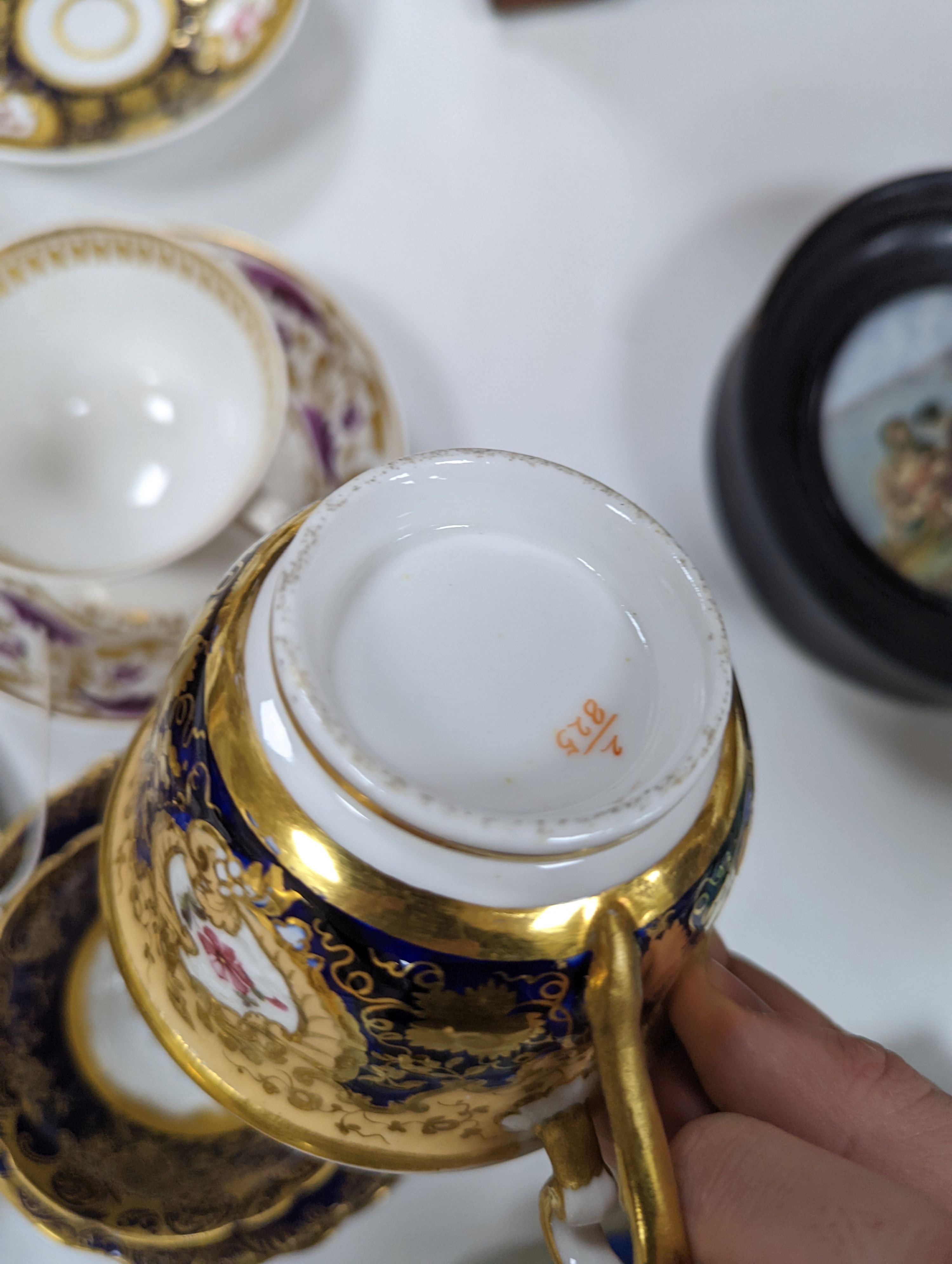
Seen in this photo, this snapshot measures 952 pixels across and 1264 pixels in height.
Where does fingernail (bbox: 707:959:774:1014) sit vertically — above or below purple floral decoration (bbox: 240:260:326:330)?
below

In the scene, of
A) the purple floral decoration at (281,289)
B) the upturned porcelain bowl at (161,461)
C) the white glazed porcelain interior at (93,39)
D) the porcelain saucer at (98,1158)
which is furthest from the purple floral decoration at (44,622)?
the white glazed porcelain interior at (93,39)

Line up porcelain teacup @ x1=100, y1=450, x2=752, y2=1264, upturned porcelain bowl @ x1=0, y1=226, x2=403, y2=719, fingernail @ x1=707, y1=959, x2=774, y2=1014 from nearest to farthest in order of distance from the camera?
1. porcelain teacup @ x1=100, y1=450, x2=752, y2=1264
2. fingernail @ x1=707, y1=959, x2=774, y2=1014
3. upturned porcelain bowl @ x1=0, y1=226, x2=403, y2=719

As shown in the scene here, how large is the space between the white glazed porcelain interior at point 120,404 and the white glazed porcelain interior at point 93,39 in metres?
0.16

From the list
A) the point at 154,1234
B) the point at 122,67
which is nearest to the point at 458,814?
the point at 154,1234

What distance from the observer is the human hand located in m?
0.29

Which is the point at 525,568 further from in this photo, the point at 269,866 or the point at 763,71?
the point at 763,71

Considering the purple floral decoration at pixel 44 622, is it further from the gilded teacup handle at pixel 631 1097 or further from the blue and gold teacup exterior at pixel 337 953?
the gilded teacup handle at pixel 631 1097

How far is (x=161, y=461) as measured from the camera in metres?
0.60

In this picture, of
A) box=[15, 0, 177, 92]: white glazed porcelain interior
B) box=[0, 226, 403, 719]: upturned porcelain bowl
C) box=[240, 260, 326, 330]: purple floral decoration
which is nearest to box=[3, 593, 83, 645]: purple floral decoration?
box=[0, 226, 403, 719]: upturned porcelain bowl

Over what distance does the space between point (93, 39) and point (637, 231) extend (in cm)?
38

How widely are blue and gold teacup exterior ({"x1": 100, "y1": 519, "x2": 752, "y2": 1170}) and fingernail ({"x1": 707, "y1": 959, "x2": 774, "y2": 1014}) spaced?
2.0 inches

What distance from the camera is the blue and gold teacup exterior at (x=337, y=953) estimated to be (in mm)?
252

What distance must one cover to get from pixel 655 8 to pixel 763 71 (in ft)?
0.30

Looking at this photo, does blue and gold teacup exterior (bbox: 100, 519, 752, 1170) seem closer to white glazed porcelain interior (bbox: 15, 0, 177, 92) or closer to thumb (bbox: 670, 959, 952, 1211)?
thumb (bbox: 670, 959, 952, 1211)
